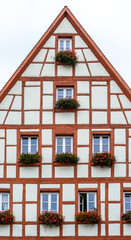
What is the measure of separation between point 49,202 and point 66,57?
5.60 m

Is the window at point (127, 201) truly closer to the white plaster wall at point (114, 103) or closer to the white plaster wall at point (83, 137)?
the white plaster wall at point (83, 137)

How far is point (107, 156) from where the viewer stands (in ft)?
92.0

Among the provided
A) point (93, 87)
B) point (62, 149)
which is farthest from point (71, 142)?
point (93, 87)

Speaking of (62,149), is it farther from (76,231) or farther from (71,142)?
(76,231)

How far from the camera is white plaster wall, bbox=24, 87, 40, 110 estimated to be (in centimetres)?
2880

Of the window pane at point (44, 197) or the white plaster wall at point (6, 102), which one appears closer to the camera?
the window pane at point (44, 197)

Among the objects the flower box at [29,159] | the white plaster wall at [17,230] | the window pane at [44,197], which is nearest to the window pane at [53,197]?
the window pane at [44,197]

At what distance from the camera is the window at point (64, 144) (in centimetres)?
2856

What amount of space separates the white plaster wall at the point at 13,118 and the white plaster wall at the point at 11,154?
1.01 meters

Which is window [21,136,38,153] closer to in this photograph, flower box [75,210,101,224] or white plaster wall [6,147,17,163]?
white plaster wall [6,147,17,163]

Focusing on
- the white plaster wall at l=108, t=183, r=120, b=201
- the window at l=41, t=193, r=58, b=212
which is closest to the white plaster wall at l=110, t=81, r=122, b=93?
the white plaster wall at l=108, t=183, r=120, b=201

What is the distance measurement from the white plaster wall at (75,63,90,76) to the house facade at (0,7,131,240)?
0.11 feet

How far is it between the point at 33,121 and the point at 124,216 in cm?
492

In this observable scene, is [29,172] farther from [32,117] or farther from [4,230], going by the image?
[4,230]
